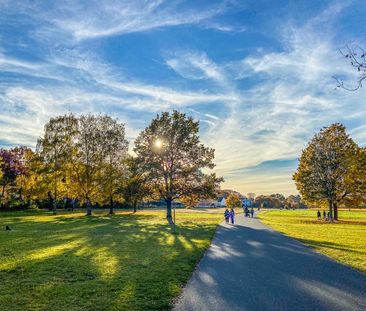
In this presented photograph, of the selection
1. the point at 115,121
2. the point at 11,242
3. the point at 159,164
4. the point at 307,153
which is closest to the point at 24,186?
the point at 115,121

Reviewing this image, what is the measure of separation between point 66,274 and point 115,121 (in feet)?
145

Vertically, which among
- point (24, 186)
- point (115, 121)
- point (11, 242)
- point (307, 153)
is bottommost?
point (11, 242)

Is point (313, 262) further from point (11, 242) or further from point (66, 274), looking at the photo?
point (11, 242)

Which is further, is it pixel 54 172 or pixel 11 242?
pixel 54 172

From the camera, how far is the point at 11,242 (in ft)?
59.7

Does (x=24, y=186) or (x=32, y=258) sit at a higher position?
(x=24, y=186)

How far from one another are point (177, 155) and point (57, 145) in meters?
20.9

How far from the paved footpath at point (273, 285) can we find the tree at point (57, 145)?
43.2 meters

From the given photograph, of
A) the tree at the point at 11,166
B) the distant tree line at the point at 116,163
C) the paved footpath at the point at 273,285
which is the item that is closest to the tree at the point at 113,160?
the distant tree line at the point at 116,163

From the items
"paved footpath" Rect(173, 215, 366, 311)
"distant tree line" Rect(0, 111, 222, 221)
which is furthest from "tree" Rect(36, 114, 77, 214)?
"paved footpath" Rect(173, 215, 366, 311)

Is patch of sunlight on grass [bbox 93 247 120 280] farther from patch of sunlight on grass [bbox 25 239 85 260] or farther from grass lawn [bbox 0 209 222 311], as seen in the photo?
patch of sunlight on grass [bbox 25 239 85 260]

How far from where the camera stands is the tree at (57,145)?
51.4 metres

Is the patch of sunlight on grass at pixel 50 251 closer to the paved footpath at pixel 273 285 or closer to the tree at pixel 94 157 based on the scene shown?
the paved footpath at pixel 273 285

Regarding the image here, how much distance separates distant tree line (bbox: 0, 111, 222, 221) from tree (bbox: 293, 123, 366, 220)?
1408cm
